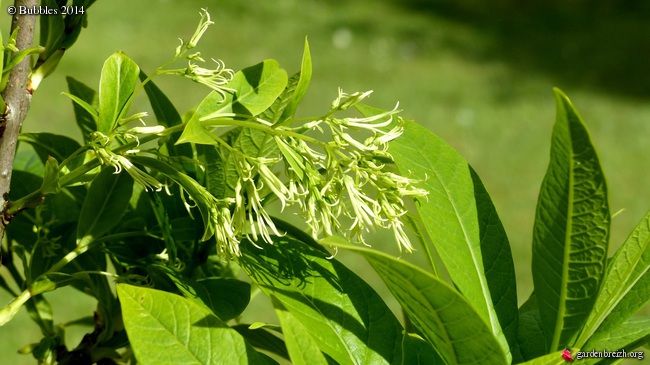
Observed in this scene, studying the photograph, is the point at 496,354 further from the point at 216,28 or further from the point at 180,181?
the point at 216,28

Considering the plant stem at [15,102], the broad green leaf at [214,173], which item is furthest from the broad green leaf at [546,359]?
the plant stem at [15,102]

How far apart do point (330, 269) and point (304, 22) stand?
6.04 metres

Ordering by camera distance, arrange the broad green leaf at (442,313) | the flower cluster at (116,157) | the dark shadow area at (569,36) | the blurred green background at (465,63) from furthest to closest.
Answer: the dark shadow area at (569,36) → the blurred green background at (465,63) → the flower cluster at (116,157) → the broad green leaf at (442,313)

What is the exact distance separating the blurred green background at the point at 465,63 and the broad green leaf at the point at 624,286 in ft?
10.2

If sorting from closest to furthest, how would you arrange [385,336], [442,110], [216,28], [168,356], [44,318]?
1. [168,356]
2. [385,336]
3. [44,318]
4. [442,110]
5. [216,28]

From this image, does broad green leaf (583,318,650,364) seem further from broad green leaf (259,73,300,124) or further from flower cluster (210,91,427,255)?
broad green leaf (259,73,300,124)

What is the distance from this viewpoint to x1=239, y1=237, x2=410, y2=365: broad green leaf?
662mm

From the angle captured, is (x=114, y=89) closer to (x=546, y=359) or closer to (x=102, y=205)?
(x=102, y=205)

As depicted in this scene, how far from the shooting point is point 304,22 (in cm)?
659

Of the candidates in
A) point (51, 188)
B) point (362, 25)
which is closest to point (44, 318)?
point (51, 188)

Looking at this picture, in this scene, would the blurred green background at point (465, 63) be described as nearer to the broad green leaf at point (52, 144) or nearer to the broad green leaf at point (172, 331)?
the broad green leaf at point (52, 144)

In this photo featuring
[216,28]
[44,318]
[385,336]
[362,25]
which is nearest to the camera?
[385,336]

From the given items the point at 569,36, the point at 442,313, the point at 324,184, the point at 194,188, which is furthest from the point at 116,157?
the point at 569,36

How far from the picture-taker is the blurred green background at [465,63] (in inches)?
190
